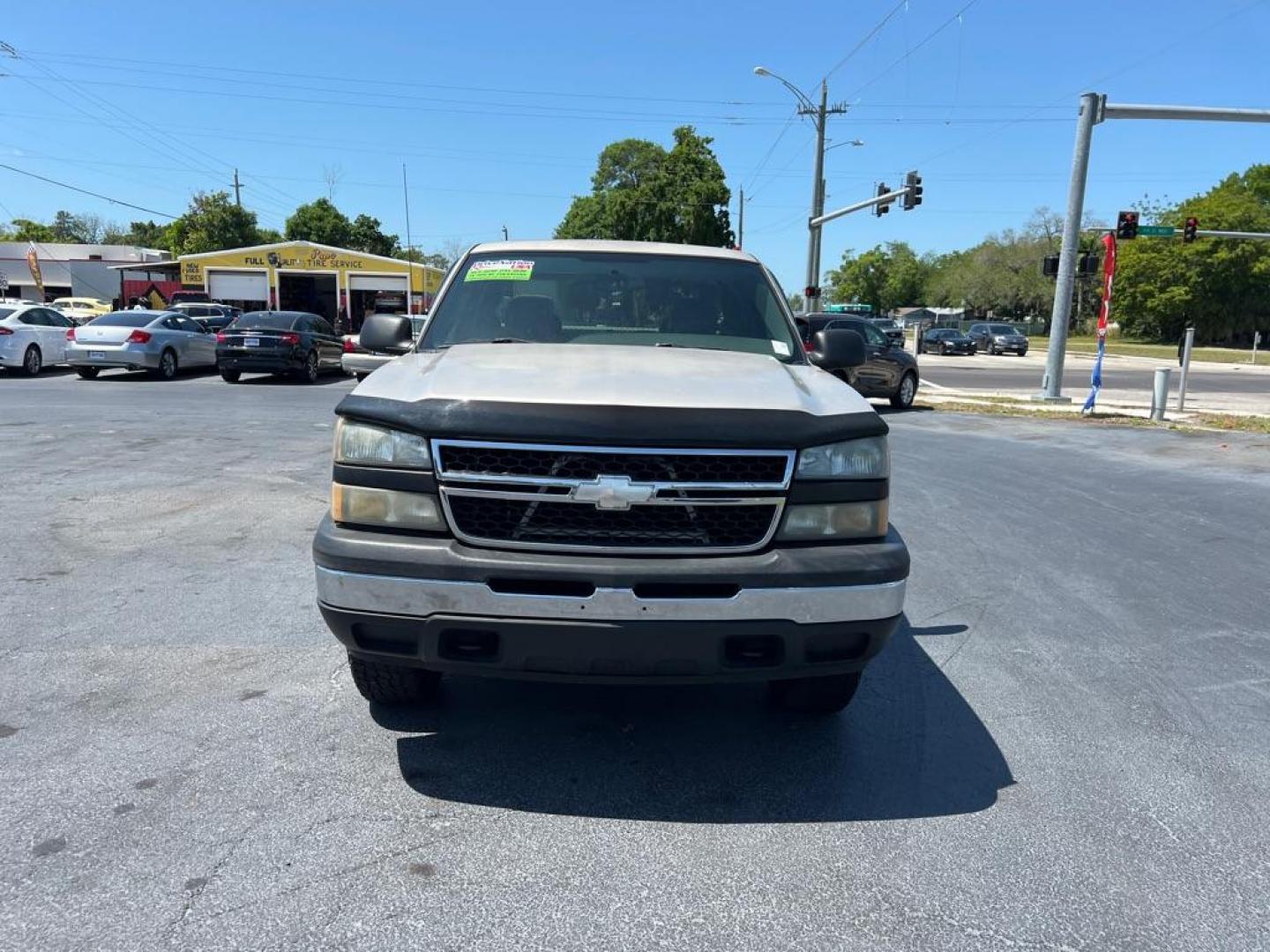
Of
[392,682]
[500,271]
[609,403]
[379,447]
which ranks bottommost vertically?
[392,682]

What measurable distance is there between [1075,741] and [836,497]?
1617 millimetres

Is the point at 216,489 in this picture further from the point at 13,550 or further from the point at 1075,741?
the point at 1075,741

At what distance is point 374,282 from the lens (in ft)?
167

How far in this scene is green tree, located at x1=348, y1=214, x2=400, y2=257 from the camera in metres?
74.8

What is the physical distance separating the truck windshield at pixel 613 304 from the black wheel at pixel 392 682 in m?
1.52

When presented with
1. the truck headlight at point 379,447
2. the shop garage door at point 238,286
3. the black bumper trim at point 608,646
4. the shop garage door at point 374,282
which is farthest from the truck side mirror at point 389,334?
the shop garage door at point 238,286

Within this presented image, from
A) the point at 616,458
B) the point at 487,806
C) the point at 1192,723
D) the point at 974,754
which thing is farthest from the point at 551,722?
the point at 1192,723

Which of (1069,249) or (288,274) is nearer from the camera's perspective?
(1069,249)

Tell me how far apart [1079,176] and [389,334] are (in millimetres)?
18399

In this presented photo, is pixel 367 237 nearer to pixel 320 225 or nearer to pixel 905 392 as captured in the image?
pixel 320 225

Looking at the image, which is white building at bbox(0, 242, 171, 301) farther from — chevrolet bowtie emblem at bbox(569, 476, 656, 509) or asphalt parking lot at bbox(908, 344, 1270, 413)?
chevrolet bowtie emblem at bbox(569, 476, 656, 509)

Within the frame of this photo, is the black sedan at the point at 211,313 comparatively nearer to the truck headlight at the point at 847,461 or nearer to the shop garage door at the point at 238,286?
the shop garage door at the point at 238,286

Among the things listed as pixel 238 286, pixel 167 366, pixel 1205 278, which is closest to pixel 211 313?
pixel 167 366

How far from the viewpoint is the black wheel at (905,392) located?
57.6 ft
